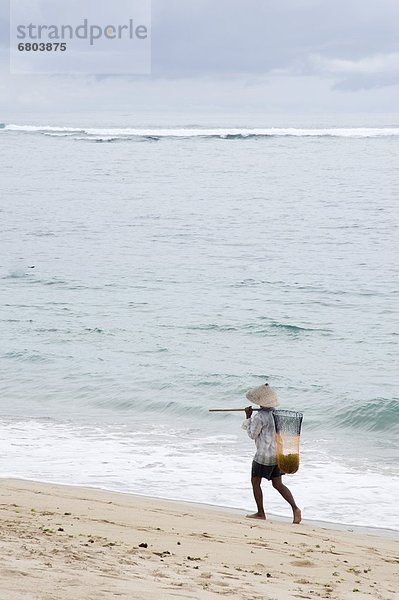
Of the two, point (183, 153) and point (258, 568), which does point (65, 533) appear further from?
point (183, 153)

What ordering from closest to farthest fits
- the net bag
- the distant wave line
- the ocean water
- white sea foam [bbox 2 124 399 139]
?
the net bag → the ocean water → the distant wave line → white sea foam [bbox 2 124 399 139]

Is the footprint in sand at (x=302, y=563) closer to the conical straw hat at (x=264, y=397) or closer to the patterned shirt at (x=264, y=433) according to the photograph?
the patterned shirt at (x=264, y=433)

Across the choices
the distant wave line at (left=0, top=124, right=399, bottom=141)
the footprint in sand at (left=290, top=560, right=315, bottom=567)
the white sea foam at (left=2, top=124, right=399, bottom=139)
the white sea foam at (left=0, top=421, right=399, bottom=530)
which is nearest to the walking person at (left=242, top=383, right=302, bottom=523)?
the white sea foam at (left=0, top=421, right=399, bottom=530)

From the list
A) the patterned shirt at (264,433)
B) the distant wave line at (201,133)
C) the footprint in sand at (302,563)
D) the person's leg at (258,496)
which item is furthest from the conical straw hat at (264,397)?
the distant wave line at (201,133)

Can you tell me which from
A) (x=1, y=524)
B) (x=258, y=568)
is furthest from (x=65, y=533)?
(x=258, y=568)

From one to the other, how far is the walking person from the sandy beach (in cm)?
28

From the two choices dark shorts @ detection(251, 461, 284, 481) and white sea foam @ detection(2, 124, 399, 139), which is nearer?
dark shorts @ detection(251, 461, 284, 481)

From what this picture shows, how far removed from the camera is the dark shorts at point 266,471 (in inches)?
337

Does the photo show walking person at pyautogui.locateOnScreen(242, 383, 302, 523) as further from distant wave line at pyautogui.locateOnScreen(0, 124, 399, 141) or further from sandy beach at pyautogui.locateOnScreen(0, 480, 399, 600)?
distant wave line at pyautogui.locateOnScreen(0, 124, 399, 141)

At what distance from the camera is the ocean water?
10.8 meters

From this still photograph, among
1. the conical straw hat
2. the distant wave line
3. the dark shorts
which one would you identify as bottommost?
the dark shorts

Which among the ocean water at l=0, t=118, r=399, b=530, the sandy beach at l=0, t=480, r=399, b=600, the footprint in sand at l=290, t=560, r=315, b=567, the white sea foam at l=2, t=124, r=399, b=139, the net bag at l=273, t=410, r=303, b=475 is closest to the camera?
the sandy beach at l=0, t=480, r=399, b=600

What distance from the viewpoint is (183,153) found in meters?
88.3

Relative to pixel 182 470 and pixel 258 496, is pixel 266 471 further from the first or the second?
pixel 182 470
